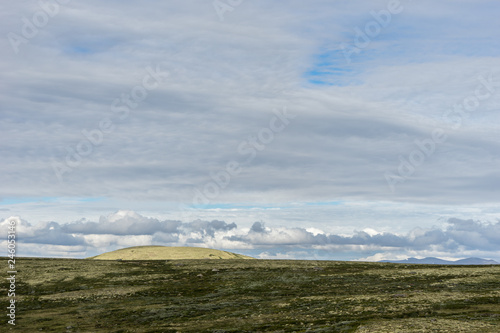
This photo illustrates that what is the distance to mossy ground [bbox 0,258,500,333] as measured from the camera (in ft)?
175

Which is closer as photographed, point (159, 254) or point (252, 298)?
point (252, 298)

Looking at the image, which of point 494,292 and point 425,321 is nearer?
point 425,321

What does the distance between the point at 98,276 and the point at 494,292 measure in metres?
79.4

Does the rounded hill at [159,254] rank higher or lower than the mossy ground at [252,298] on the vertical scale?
lower

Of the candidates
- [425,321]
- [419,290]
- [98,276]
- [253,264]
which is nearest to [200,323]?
[425,321]

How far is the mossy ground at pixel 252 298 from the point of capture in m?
53.3

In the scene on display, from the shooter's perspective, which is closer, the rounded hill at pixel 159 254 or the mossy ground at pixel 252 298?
the mossy ground at pixel 252 298

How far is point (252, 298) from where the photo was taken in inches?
2896

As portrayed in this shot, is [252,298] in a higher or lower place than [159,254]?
higher

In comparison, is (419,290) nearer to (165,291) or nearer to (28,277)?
(165,291)

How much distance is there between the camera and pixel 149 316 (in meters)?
63.9

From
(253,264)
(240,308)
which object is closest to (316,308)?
(240,308)

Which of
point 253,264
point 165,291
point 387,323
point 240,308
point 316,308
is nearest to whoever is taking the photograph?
point 387,323

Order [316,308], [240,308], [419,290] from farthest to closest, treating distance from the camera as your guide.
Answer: [419,290], [240,308], [316,308]
